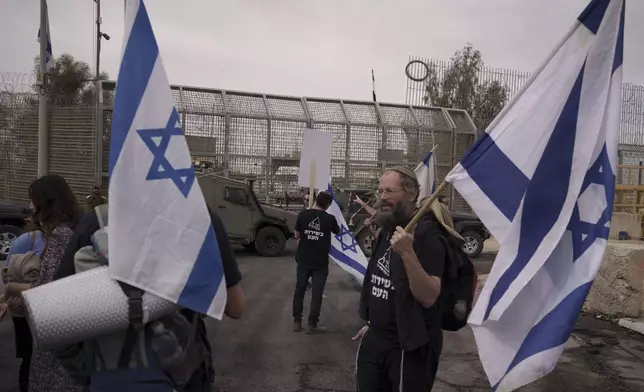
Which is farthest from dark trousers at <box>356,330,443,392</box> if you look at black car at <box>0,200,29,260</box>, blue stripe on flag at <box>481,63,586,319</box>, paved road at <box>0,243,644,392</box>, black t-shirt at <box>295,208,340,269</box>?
black car at <box>0,200,29,260</box>

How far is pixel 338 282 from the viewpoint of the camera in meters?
10.9

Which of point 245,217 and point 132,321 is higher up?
point 132,321

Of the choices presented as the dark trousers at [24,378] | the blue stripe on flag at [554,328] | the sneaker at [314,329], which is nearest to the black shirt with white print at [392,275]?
the blue stripe on flag at [554,328]

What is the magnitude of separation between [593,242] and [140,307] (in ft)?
6.85

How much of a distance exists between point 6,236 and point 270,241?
5.80 m

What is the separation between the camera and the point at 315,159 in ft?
25.2

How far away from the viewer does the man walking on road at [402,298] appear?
2.73 metres

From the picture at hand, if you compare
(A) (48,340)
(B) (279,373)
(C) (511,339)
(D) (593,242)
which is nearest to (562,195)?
(D) (593,242)

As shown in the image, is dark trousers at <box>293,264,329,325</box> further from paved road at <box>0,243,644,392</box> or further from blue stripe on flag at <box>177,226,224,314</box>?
blue stripe on flag at <box>177,226,224,314</box>

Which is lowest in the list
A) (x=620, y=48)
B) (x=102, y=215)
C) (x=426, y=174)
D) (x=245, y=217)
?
(x=245, y=217)

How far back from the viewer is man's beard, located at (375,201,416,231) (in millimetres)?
2875

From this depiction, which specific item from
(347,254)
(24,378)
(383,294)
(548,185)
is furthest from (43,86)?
(548,185)

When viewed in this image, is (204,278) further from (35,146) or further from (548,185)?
(35,146)

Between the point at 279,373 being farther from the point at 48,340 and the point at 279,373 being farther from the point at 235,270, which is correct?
the point at 48,340
